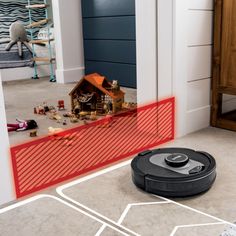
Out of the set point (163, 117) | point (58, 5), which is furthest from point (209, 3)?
point (58, 5)

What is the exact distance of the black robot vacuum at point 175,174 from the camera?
1173 mm

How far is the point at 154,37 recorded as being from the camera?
1812mm

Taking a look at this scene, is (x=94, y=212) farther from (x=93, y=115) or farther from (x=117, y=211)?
(x=93, y=115)

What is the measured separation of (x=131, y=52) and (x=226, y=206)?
2.48 metres

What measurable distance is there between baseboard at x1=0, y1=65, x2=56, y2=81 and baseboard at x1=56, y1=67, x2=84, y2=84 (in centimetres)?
81

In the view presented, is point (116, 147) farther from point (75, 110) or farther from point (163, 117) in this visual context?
point (75, 110)

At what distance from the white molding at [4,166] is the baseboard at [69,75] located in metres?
2.79

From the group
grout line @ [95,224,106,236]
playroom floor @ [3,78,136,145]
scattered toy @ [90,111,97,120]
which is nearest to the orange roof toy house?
scattered toy @ [90,111,97,120]

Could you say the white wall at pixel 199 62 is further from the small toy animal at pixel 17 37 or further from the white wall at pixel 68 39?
the small toy animal at pixel 17 37

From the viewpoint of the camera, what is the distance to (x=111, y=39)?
3.61m

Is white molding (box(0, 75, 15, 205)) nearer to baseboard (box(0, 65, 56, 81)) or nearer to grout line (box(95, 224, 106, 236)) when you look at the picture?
grout line (box(95, 224, 106, 236))

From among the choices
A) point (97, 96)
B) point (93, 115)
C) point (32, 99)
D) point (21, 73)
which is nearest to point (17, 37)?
point (21, 73)
